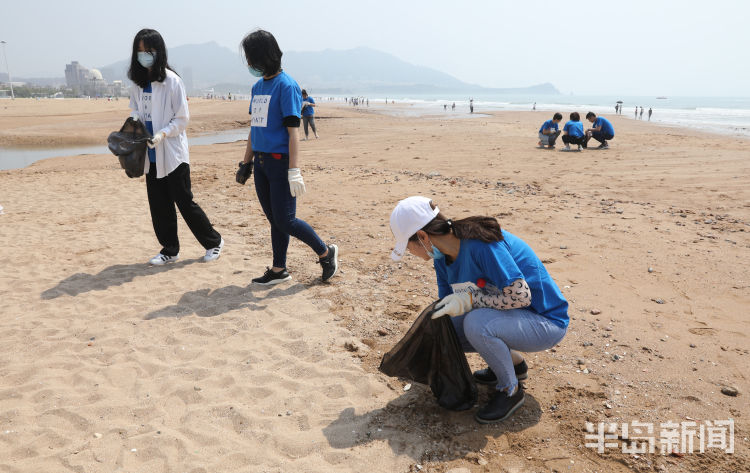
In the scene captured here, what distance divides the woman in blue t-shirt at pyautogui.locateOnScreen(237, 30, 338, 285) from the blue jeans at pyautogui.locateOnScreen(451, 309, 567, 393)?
1873 millimetres

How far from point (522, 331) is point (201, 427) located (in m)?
1.72

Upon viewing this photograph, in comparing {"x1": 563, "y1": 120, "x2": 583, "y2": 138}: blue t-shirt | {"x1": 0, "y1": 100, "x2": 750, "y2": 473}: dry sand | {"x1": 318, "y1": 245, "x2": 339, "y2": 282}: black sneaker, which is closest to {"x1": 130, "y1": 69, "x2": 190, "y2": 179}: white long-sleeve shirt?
{"x1": 0, "y1": 100, "x2": 750, "y2": 473}: dry sand

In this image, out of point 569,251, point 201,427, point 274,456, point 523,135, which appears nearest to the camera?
point 274,456

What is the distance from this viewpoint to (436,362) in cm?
265

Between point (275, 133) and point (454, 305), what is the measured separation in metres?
2.12

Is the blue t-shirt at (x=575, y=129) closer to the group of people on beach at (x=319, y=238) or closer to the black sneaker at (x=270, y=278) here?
the group of people on beach at (x=319, y=238)

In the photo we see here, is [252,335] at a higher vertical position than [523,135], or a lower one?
lower

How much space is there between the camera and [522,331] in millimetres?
2494

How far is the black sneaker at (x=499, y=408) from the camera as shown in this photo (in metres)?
2.60

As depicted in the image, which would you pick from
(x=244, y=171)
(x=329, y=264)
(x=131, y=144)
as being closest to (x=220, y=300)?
(x=329, y=264)

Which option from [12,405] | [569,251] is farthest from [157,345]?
[569,251]

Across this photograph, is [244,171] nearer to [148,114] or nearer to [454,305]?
[148,114]

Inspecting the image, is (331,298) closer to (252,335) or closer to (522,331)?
(252,335)

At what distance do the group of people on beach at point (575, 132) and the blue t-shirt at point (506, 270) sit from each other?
1088 centimetres
